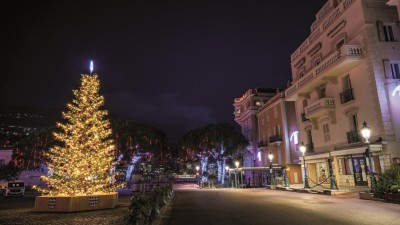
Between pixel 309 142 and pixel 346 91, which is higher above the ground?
pixel 346 91

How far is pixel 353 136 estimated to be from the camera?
74.7ft

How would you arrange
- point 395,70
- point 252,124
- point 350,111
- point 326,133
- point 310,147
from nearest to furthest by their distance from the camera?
1. point 395,70
2. point 350,111
3. point 326,133
4. point 310,147
5. point 252,124

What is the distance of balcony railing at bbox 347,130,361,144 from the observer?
22311 mm

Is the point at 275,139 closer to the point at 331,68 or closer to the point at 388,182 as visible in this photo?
the point at 331,68

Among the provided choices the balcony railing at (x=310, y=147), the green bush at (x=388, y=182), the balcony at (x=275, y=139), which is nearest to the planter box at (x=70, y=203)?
the green bush at (x=388, y=182)

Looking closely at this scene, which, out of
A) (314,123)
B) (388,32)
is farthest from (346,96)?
(314,123)

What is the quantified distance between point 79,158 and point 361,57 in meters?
20.5

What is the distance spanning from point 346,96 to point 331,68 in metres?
2.58

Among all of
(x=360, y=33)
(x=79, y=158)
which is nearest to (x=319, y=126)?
(x=360, y=33)

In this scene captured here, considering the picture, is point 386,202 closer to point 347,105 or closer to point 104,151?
point 347,105

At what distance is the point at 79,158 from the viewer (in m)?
16.1

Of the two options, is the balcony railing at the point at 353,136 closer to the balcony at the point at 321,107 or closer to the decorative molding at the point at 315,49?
the balcony at the point at 321,107

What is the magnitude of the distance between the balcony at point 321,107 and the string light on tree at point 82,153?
1840cm

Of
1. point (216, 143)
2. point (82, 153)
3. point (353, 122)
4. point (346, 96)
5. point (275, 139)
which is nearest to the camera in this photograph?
point (82, 153)
